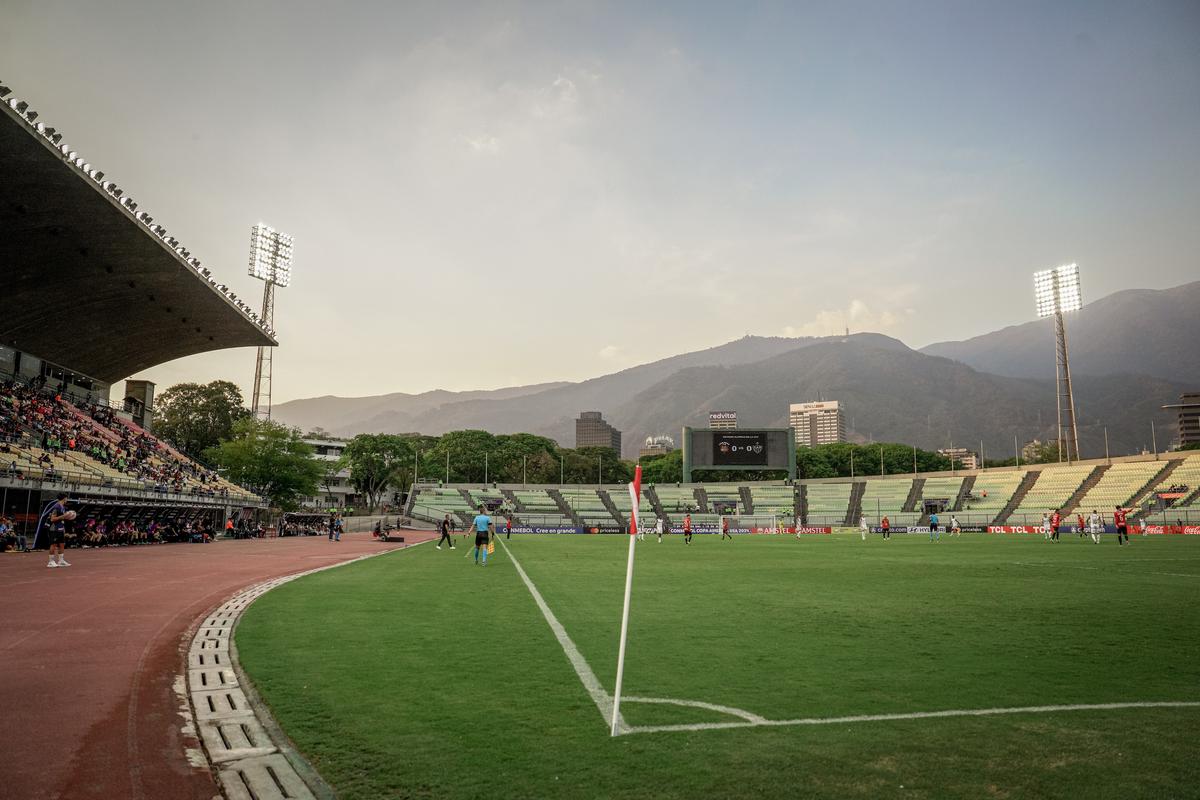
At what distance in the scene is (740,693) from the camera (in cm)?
588

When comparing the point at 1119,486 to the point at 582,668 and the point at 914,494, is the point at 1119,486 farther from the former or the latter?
the point at 582,668

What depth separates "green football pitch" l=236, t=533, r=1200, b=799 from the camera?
405 centimetres

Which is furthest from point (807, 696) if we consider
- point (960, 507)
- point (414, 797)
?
point (960, 507)

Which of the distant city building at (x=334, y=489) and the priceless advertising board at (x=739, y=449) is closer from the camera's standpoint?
the priceless advertising board at (x=739, y=449)

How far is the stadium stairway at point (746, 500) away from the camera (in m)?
74.4

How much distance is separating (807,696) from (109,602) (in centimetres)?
1232

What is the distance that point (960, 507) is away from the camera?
228 ft

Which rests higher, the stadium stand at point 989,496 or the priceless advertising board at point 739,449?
the priceless advertising board at point 739,449

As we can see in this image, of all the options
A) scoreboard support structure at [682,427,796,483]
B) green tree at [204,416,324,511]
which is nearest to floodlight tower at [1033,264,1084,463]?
scoreboard support structure at [682,427,796,483]

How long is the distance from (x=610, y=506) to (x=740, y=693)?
69.2 m

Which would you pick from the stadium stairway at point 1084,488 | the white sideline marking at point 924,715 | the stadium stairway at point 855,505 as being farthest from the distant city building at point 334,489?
the white sideline marking at point 924,715

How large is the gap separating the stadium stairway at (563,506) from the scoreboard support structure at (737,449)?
12190mm

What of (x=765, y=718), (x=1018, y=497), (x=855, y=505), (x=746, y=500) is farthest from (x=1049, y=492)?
(x=765, y=718)

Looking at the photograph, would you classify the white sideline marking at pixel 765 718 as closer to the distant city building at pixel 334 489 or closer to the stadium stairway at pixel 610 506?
the stadium stairway at pixel 610 506
